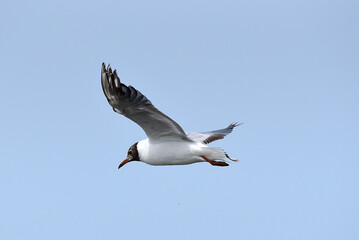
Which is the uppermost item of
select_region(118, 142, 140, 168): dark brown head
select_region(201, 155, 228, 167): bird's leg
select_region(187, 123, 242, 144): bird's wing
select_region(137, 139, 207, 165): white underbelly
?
select_region(187, 123, 242, 144): bird's wing

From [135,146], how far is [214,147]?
136cm

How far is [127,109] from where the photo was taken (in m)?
8.16

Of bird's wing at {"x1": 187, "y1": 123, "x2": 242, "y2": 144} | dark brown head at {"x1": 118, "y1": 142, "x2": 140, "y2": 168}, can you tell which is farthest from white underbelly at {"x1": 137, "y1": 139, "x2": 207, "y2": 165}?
bird's wing at {"x1": 187, "y1": 123, "x2": 242, "y2": 144}

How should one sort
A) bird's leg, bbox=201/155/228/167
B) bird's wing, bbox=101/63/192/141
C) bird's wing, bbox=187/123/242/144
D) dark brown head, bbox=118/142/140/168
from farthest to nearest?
bird's wing, bbox=187/123/242/144
dark brown head, bbox=118/142/140/168
bird's leg, bbox=201/155/228/167
bird's wing, bbox=101/63/192/141

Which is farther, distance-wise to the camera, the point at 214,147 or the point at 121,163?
the point at 121,163

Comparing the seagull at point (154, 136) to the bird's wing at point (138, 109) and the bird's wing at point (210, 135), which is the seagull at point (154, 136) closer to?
the bird's wing at point (138, 109)

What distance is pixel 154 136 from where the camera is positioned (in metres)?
9.06

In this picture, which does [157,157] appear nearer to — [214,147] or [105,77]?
[214,147]

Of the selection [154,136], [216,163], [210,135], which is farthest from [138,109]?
[210,135]

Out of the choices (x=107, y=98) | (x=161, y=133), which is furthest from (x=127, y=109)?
(x=161, y=133)

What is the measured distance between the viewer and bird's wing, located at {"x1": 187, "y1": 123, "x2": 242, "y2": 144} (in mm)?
10188

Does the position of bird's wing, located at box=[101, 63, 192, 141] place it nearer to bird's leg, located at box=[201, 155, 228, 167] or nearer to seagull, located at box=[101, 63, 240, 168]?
seagull, located at box=[101, 63, 240, 168]

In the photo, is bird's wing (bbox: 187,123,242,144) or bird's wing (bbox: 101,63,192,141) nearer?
bird's wing (bbox: 101,63,192,141)

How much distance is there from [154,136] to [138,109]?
3.24ft
